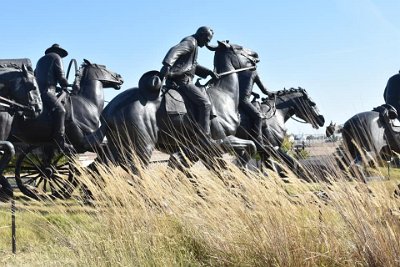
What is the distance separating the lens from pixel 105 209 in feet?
15.6

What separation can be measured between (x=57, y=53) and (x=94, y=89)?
994mm

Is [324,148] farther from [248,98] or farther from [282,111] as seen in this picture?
[282,111]

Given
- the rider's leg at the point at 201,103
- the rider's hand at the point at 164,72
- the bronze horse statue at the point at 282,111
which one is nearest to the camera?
the rider's hand at the point at 164,72

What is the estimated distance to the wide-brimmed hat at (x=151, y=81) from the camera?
26.4 feet

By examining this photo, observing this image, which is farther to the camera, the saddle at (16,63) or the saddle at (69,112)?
the saddle at (69,112)

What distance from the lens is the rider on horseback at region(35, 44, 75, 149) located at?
1009 cm

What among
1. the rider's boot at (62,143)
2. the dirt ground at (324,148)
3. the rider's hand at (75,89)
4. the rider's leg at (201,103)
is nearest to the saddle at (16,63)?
the rider's boot at (62,143)

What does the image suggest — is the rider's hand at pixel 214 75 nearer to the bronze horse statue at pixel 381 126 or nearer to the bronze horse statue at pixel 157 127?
the bronze horse statue at pixel 157 127

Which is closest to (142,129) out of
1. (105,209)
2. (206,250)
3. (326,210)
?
(105,209)

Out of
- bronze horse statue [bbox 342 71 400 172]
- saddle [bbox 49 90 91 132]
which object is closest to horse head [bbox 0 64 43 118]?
saddle [bbox 49 90 91 132]

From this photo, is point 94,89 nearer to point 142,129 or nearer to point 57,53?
point 57,53

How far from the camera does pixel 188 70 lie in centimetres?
882

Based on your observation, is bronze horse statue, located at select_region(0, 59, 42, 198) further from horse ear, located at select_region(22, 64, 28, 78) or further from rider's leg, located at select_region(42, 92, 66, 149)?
rider's leg, located at select_region(42, 92, 66, 149)

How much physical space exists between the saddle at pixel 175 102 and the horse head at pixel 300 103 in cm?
429
